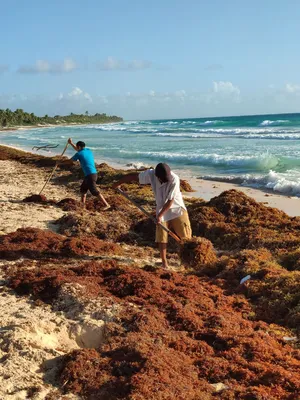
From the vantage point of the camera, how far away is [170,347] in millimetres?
4805

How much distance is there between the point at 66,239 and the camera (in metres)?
8.86

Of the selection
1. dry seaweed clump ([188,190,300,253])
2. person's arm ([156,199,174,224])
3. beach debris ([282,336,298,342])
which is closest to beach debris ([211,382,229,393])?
beach debris ([282,336,298,342])

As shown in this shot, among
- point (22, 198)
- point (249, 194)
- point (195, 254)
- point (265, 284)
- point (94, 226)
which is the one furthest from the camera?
point (249, 194)

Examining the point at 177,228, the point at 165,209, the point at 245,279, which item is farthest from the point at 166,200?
the point at 245,279

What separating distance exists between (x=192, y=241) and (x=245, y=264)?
1031 mm

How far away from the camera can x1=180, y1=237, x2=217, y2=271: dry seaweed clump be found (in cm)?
802

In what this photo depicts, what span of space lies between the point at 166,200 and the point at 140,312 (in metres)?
2.36

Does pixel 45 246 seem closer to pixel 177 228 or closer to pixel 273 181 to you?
pixel 177 228

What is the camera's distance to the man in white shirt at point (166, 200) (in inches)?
279

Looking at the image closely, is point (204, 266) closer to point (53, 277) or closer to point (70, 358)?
point (53, 277)

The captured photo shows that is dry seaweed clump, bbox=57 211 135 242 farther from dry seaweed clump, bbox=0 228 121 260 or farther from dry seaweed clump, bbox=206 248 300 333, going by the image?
dry seaweed clump, bbox=206 248 300 333

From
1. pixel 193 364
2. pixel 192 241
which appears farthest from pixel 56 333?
pixel 192 241

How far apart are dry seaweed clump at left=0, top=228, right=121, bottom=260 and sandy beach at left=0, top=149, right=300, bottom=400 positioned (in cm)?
2

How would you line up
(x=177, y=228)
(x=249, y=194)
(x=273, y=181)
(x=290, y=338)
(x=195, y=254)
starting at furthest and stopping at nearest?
(x=273, y=181) → (x=249, y=194) → (x=195, y=254) → (x=177, y=228) → (x=290, y=338)
